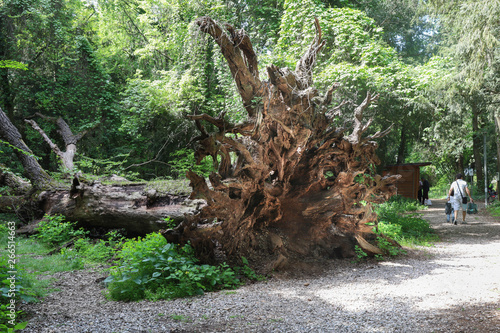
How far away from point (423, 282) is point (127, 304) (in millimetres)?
4054

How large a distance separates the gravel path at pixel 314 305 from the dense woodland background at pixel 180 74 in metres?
6.51

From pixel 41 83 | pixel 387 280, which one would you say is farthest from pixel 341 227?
pixel 41 83

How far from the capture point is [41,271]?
5668 mm

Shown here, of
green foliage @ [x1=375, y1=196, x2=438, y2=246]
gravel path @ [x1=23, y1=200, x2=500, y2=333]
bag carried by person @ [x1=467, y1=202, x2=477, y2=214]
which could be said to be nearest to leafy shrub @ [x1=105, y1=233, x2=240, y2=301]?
gravel path @ [x1=23, y1=200, x2=500, y2=333]

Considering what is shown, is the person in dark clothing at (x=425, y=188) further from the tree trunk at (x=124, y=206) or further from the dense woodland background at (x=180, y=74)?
the tree trunk at (x=124, y=206)

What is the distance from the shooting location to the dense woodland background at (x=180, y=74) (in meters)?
12.2

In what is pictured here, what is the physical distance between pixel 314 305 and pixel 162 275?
2059 mm

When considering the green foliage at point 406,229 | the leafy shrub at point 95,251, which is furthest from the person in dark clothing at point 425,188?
the leafy shrub at point 95,251

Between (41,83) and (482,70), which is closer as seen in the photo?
(482,70)

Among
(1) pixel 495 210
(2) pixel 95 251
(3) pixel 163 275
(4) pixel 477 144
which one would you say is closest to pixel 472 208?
(1) pixel 495 210

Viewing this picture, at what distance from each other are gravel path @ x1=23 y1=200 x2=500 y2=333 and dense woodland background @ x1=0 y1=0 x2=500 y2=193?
256 inches

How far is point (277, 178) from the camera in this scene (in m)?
6.23

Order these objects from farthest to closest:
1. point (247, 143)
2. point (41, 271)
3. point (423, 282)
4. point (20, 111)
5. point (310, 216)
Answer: point (20, 111)
point (310, 216)
point (247, 143)
point (41, 271)
point (423, 282)

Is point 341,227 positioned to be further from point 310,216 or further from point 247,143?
point 247,143
